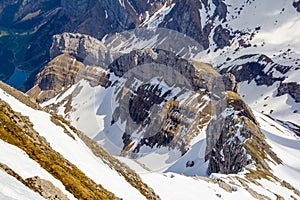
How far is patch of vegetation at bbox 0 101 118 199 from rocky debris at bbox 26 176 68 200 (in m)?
2.78

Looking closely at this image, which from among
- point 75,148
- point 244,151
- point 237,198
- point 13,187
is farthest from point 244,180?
point 13,187

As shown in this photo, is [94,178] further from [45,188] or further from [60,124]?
[45,188]

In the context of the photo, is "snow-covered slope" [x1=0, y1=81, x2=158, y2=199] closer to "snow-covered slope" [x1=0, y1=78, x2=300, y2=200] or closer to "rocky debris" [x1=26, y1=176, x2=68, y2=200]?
"snow-covered slope" [x1=0, y1=78, x2=300, y2=200]

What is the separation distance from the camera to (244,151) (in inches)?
4259

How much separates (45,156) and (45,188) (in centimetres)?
771

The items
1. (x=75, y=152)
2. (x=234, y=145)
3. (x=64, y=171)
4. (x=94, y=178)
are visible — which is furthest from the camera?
(x=234, y=145)

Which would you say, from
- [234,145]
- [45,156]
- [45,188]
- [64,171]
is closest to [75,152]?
[45,156]

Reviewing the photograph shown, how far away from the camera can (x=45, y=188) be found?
89.3 ft

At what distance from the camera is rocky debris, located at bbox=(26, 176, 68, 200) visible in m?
26.7

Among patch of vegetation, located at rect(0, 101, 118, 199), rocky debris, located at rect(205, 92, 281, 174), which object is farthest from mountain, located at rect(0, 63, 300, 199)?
rocky debris, located at rect(205, 92, 281, 174)

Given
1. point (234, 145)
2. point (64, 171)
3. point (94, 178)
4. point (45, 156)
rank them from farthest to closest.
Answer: point (234, 145) < point (94, 178) < point (45, 156) < point (64, 171)

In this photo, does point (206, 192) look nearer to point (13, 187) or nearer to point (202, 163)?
point (13, 187)

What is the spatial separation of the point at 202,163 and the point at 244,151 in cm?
3274

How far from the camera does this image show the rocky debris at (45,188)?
26.7 m
